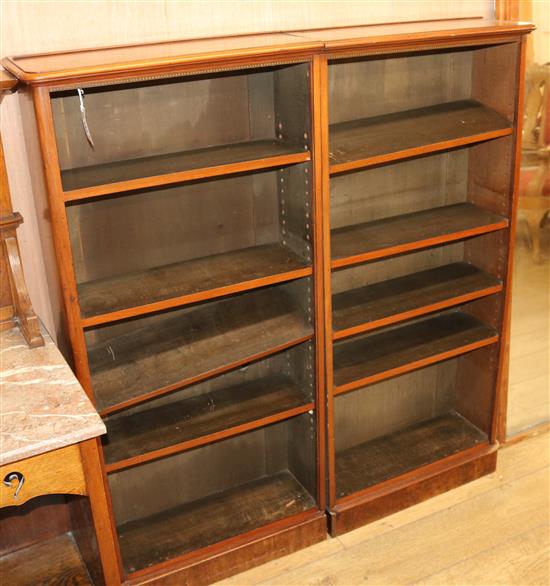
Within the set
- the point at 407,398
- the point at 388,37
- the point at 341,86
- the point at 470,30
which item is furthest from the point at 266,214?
the point at 407,398

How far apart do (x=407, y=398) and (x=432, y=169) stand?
35.7 inches

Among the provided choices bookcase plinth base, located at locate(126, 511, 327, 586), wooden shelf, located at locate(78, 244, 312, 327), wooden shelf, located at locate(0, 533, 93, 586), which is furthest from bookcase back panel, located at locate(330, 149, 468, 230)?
wooden shelf, located at locate(0, 533, 93, 586)

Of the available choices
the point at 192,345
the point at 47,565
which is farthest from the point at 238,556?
the point at 192,345

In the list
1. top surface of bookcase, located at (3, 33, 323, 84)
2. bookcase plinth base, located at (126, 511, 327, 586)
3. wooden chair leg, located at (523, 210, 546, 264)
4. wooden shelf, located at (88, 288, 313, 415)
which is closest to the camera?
top surface of bookcase, located at (3, 33, 323, 84)

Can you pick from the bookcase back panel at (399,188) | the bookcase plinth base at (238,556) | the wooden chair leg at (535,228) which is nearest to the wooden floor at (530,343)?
the wooden chair leg at (535,228)

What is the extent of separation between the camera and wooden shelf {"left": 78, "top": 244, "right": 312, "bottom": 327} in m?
2.01

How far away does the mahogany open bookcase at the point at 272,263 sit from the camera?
2.02 meters

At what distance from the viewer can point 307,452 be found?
2.57 metres

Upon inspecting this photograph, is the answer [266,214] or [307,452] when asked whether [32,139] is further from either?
[307,452]

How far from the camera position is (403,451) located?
2.85 metres

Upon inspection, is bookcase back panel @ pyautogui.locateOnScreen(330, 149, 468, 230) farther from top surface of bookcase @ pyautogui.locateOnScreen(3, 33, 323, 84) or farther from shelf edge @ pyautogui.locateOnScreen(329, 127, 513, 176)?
top surface of bookcase @ pyautogui.locateOnScreen(3, 33, 323, 84)

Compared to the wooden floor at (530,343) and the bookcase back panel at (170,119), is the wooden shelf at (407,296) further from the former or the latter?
the bookcase back panel at (170,119)

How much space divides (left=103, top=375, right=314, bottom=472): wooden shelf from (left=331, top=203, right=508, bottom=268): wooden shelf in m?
0.51

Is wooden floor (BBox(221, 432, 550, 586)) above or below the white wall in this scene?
below
